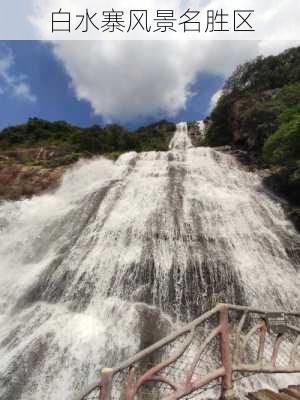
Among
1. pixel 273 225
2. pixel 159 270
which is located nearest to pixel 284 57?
pixel 273 225

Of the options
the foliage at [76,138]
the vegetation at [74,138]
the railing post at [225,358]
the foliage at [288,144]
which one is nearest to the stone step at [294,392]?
the railing post at [225,358]

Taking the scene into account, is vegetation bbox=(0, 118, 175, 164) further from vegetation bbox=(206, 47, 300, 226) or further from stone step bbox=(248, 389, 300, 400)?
stone step bbox=(248, 389, 300, 400)

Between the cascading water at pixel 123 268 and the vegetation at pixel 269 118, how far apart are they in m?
1.83

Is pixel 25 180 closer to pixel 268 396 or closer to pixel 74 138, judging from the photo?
pixel 74 138

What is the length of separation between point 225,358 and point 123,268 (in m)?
6.24

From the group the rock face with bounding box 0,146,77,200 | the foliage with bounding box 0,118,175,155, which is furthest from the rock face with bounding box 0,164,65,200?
the foliage with bounding box 0,118,175,155

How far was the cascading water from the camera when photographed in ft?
22.5

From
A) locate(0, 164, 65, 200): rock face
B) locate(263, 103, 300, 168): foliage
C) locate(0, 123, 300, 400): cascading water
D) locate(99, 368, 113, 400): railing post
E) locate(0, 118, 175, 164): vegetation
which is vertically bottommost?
locate(0, 123, 300, 400): cascading water

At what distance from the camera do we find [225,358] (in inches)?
133

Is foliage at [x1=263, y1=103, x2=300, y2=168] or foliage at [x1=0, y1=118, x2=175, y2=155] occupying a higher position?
foliage at [x1=0, y1=118, x2=175, y2=155]

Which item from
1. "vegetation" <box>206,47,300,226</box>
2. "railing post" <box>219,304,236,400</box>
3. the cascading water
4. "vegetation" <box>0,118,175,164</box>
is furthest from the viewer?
"vegetation" <box>0,118,175,164</box>

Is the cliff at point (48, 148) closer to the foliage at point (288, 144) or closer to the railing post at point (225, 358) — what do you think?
the foliage at point (288, 144)

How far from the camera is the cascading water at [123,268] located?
6.84 m

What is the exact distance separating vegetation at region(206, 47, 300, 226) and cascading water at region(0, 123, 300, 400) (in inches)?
72.1
